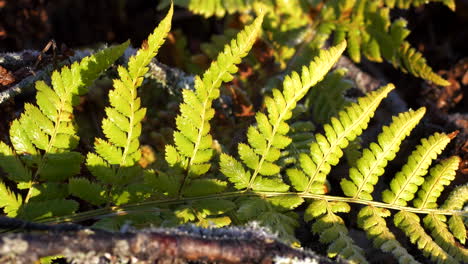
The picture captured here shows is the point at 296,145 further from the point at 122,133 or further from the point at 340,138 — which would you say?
the point at 122,133

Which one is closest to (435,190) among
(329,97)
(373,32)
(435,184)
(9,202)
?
(435,184)

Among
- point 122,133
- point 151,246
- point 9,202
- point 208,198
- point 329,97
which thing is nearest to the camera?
point 151,246

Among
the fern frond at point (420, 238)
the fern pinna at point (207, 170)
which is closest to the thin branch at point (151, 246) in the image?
the fern pinna at point (207, 170)

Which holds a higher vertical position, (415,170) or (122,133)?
(122,133)

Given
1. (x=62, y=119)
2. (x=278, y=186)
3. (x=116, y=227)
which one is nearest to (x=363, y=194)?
(x=278, y=186)

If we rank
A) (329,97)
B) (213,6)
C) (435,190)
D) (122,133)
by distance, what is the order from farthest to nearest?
(213,6) → (329,97) → (435,190) → (122,133)

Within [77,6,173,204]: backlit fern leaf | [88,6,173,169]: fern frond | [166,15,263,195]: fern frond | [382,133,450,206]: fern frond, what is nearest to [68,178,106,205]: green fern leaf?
[77,6,173,204]: backlit fern leaf

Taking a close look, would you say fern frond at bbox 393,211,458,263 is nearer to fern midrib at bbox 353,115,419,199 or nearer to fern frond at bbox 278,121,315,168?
fern midrib at bbox 353,115,419,199

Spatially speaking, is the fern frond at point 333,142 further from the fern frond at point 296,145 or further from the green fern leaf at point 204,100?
the green fern leaf at point 204,100
